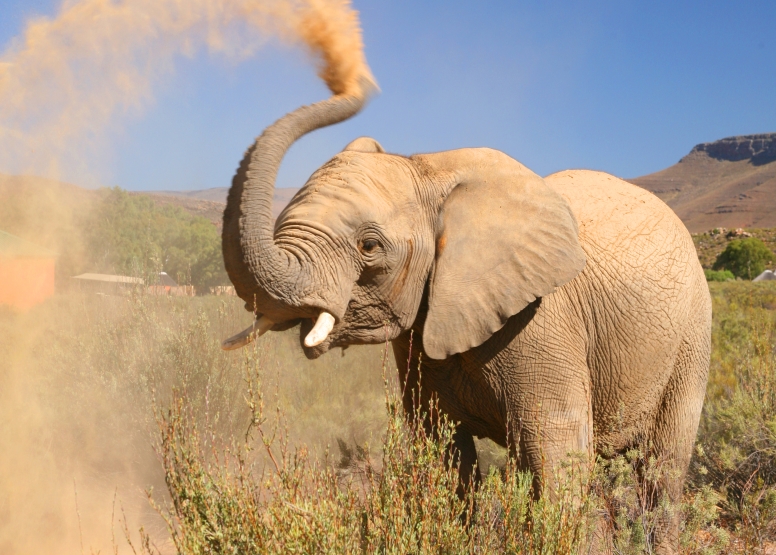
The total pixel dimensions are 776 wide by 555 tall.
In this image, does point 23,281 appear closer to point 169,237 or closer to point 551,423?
point 551,423

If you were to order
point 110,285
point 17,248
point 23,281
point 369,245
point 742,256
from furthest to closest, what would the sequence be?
1. point 742,256
2. point 110,285
3. point 23,281
4. point 17,248
5. point 369,245

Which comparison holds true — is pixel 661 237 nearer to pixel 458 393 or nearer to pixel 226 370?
pixel 458 393

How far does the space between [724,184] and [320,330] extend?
135m

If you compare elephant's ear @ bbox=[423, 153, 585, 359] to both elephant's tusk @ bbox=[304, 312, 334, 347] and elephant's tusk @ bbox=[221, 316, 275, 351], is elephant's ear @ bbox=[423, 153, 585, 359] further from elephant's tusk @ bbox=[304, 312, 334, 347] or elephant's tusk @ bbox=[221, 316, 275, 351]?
elephant's tusk @ bbox=[221, 316, 275, 351]

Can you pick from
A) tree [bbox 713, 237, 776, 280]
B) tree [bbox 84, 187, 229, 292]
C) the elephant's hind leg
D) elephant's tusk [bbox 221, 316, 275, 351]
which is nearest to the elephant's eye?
elephant's tusk [bbox 221, 316, 275, 351]

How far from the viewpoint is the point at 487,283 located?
150 inches

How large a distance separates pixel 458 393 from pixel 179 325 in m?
4.66

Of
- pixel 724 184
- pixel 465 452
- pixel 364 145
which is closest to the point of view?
pixel 364 145

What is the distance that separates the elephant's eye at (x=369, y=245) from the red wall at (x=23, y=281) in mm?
6958

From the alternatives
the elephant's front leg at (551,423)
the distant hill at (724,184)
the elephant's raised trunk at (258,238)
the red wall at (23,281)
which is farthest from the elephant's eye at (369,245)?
the distant hill at (724,184)

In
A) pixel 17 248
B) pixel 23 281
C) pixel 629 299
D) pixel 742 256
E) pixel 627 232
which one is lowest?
pixel 742 256

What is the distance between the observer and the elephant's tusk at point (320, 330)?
3424mm

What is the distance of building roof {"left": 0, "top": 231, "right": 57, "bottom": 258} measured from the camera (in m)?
8.78

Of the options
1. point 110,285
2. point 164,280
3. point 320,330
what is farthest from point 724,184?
point 320,330
